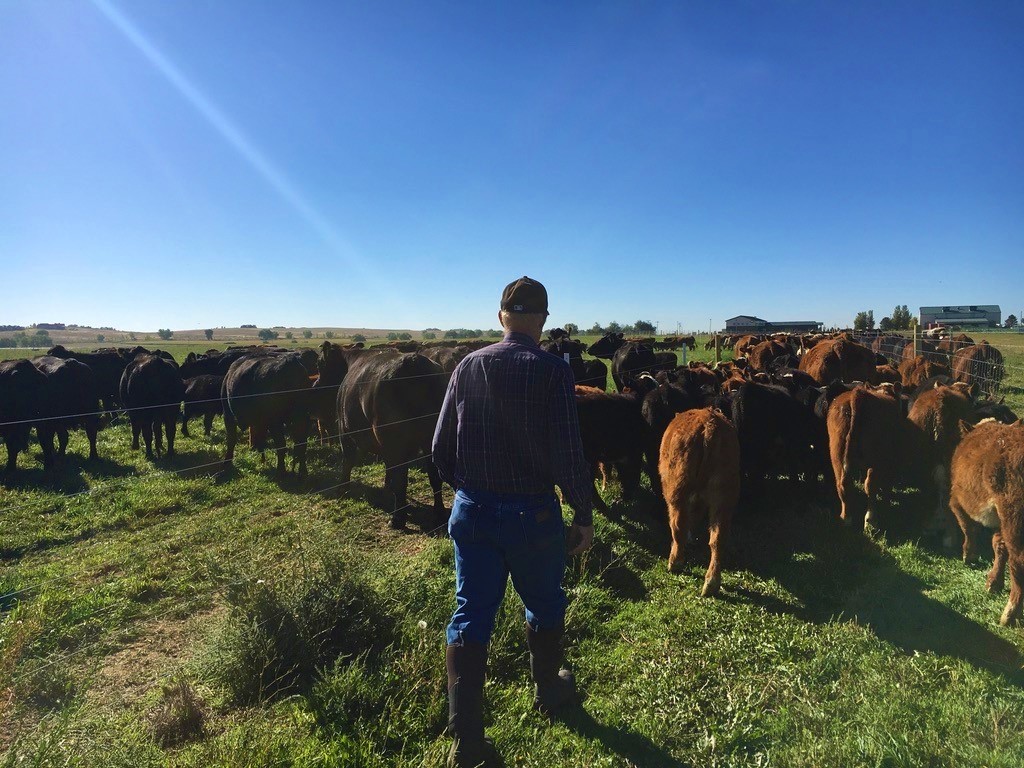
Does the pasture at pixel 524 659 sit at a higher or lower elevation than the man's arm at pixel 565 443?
lower

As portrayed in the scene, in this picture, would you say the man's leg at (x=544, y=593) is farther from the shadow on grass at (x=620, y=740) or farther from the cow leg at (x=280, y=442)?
the cow leg at (x=280, y=442)

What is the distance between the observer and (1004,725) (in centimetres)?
284

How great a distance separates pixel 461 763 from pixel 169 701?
1837 mm

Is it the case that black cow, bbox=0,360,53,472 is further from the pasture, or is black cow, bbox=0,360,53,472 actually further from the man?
the man

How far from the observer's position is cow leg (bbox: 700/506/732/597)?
14.5 ft

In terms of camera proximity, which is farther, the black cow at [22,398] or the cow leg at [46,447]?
the black cow at [22,398]

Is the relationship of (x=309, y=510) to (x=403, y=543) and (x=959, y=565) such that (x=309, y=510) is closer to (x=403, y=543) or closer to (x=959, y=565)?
(x=403, y=543)

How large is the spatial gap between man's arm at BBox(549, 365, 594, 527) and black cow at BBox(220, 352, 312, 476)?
7670 millimetres

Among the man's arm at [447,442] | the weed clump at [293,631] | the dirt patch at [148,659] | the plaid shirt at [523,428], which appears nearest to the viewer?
the plaid shirt at [523,428]

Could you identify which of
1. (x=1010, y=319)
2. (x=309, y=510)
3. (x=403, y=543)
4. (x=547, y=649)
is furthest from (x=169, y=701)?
(x=1010, y=319)

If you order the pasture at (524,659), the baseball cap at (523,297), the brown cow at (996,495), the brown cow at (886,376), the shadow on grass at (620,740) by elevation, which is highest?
the baseball cap at (523,297)

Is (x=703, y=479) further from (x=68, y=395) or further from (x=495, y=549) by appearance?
(x=68, y=395)

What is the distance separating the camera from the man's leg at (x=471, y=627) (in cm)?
262

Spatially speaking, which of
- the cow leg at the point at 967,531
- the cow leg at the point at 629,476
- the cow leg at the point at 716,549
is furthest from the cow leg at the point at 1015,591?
the cow leg at the point at 629,476
